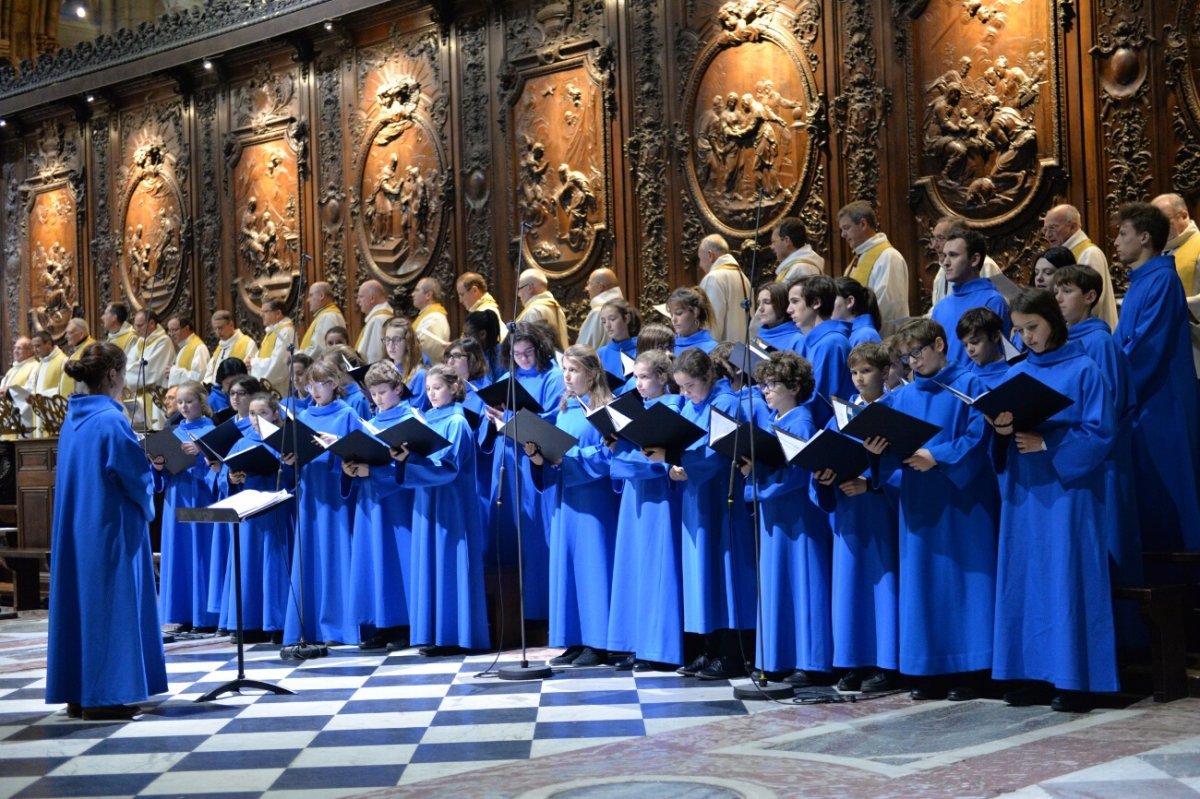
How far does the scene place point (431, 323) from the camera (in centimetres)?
1223

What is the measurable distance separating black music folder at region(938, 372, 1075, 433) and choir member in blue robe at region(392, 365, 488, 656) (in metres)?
3.34

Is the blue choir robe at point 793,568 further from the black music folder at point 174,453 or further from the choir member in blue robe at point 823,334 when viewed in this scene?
the black music folder at point 174,453

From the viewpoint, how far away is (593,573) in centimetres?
811

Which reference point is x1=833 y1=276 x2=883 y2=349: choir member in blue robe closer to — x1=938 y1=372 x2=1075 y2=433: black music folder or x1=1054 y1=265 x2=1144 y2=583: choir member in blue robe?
x1=1054 y1=265 x2=1144 y2=583: choir member in blue robe

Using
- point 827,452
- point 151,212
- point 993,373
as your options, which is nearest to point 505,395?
point 827,452

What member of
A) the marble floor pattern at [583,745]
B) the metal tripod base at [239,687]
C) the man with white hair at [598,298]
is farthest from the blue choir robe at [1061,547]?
the man with white hair at [598,298]

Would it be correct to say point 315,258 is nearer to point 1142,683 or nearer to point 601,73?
point 601,73

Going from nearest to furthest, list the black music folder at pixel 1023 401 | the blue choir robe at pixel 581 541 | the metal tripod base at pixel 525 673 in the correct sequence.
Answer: the black music folder at pixel 1023 401, the metal tripod base at pixel 525 673, the blue choir robe at pixel 581 541

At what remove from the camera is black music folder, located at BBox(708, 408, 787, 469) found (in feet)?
22.7

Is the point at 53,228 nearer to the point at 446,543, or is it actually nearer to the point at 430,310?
the point at 430,310

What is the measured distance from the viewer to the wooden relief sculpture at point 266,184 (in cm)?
1530

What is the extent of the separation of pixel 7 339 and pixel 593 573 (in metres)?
13.0

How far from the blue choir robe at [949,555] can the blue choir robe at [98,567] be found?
136 inches

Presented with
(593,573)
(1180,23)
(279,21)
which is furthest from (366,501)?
(279,21)
